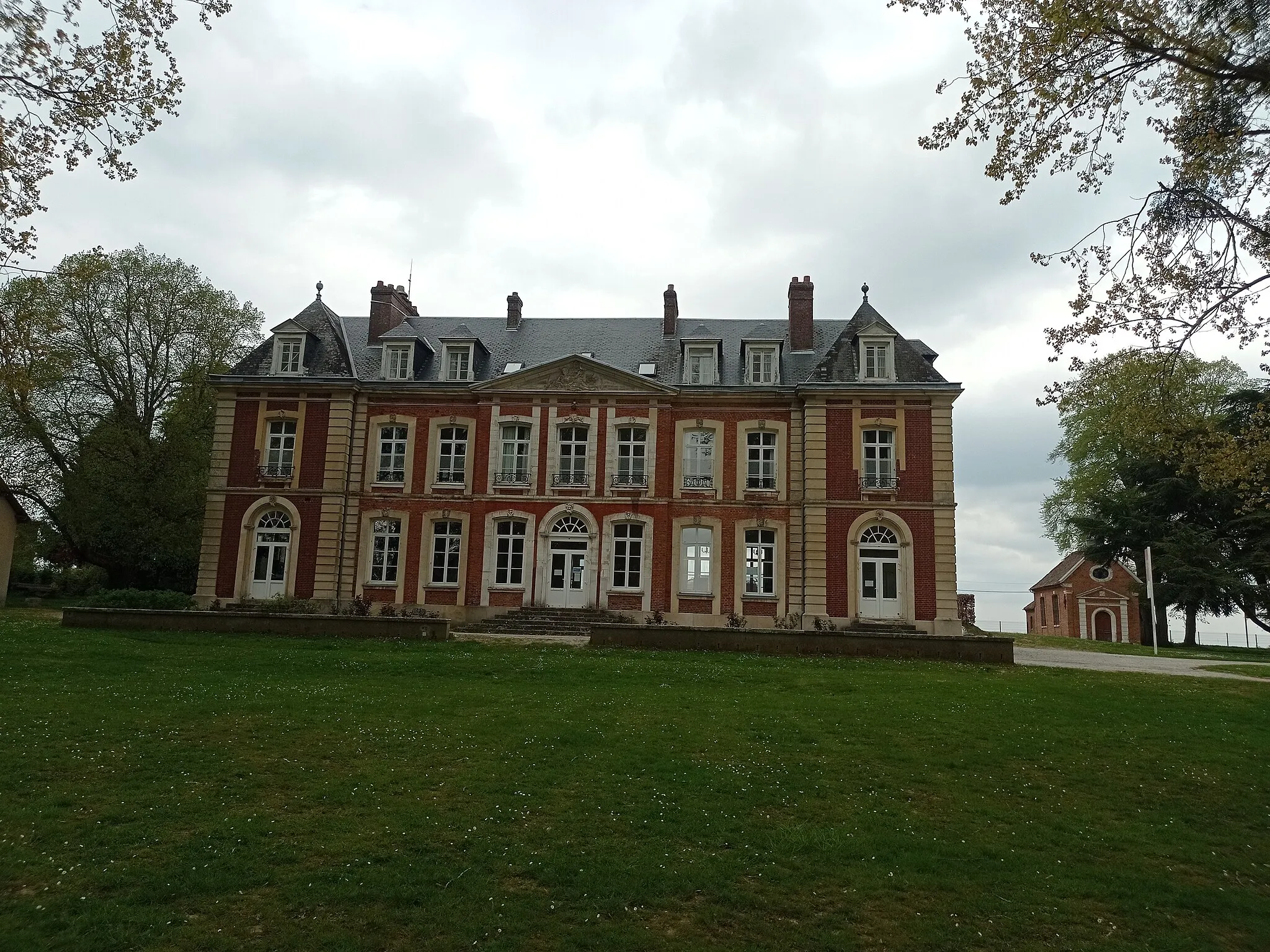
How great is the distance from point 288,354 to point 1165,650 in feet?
97.0

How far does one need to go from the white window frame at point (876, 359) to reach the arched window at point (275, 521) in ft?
57.4

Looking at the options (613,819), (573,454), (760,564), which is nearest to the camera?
(613,819)

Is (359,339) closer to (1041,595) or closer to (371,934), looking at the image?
(371,934)

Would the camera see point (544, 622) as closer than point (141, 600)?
No

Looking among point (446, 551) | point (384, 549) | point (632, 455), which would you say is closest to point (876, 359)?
point (632, 455)

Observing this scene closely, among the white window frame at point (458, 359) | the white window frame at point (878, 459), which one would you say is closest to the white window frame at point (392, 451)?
the white window frame at point (458, 359)

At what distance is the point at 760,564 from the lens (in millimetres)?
26094

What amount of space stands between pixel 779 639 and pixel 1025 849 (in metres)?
11.4

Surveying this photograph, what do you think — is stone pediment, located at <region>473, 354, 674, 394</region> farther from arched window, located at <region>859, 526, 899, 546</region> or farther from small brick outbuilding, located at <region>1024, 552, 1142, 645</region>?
small brick outbuilding, located at <region>1024, 552, 1142, 645</region>

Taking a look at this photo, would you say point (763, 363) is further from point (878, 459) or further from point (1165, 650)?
point (1165, 650)

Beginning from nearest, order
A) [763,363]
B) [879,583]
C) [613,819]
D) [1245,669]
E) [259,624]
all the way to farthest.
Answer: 1. [613,819]
2. [259,624]
3. [1245,669]
4. [879,583]
5. [763,363]

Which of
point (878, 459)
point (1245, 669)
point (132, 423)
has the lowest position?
point (1245, 669)

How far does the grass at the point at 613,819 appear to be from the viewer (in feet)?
18.1

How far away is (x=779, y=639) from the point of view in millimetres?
18359
